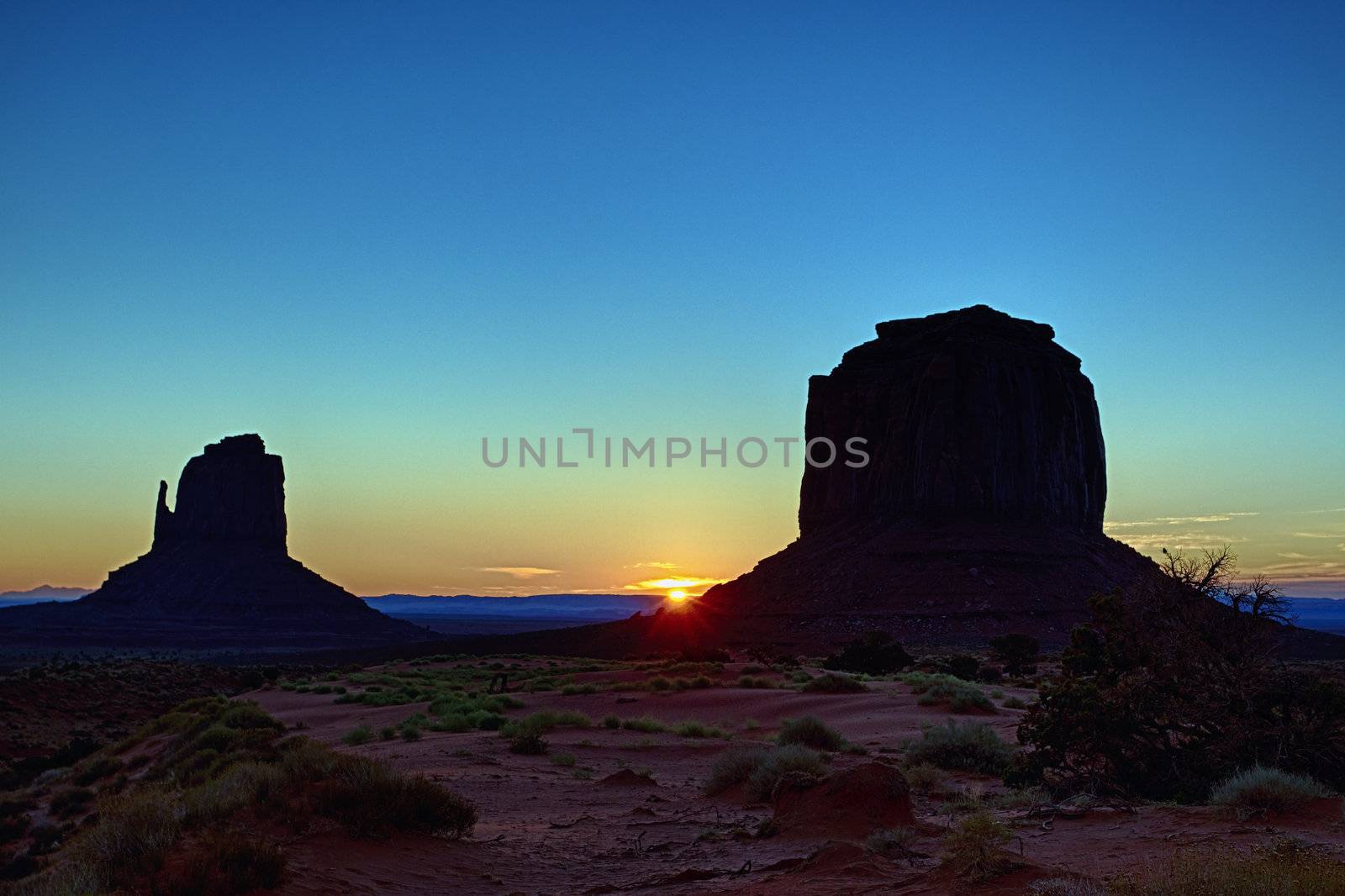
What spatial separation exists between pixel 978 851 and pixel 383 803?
618cm

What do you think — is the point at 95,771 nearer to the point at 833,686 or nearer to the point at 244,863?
the point at 244,863

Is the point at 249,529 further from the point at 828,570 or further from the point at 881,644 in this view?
the point at 881,644

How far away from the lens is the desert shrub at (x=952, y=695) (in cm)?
2398

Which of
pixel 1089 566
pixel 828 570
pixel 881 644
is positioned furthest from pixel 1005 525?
pixel 881 644

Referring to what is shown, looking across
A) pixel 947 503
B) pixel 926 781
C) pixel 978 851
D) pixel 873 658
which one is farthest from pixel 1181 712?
pixel 947 503

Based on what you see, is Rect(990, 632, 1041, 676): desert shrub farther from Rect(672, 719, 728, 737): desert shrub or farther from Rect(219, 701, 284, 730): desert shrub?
Rect(219, 701, 284, 730): desert shrub

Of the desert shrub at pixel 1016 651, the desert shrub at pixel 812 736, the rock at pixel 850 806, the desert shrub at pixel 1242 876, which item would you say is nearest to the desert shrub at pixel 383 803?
the rock at pixel 850 806

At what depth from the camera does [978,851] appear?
7.37 m

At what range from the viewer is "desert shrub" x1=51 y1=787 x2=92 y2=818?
17219mm

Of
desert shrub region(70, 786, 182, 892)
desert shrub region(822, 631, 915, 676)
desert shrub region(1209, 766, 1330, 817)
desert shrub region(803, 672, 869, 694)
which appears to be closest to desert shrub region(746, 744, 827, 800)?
desert shrub region(1209, 766, 1330, 817)

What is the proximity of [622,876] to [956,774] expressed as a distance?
7745 mm

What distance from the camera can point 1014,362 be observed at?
96500 mm

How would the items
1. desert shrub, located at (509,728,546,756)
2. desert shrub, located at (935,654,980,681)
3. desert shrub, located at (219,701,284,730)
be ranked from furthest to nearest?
desert shrub, located at (935,654,980,681)
desert shrub, located at (219,701,284,730)
desert shrub, located at (509,728,546,756)

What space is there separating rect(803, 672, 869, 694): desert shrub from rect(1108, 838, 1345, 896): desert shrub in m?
22.6
